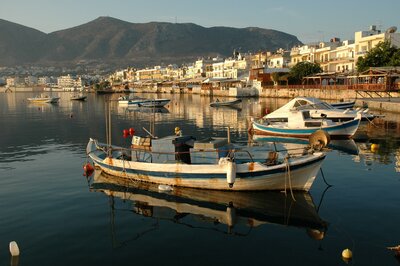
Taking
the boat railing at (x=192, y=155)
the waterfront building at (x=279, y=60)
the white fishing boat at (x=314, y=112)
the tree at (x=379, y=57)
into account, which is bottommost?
the boat railing at (x=192, y=155)

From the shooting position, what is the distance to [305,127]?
125 ft

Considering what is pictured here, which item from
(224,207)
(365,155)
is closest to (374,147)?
(365,155)

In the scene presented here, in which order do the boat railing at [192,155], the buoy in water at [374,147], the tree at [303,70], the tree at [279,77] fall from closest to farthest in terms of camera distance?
the boat railing at [192,155], the buoy in water at [374,147], the tree at [303,70], the tree at [279,77]

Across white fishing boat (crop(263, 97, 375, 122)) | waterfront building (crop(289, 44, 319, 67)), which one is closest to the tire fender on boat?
white fishing boat (crop(263, 97, 375, 122))

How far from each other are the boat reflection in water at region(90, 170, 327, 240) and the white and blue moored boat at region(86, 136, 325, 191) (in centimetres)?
57

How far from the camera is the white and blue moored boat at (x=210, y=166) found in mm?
18922

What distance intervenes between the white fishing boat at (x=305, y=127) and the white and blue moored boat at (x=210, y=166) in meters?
17.4

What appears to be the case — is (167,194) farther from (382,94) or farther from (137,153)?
(382,94)

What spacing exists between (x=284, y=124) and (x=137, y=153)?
72.7 feet

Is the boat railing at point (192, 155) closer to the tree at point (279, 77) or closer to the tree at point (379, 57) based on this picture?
the tree at point (379, 57)

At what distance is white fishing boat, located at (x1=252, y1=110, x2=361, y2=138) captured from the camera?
3694 cm

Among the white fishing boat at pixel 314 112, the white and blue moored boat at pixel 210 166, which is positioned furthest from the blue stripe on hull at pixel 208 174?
the white fishing boat at pixel 314 112

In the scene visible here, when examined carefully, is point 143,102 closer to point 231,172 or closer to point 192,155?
point 192,155

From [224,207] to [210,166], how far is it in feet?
8.11
